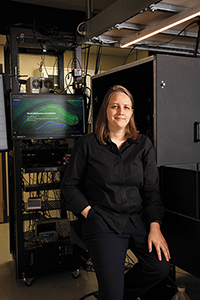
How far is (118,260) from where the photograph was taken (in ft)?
5.54

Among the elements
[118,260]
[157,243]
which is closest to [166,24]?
[157,243]

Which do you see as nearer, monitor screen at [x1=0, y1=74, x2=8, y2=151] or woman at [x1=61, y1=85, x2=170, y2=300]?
woman at [x1=61, y1=85, x2=170, y2=300]

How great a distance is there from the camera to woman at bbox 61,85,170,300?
171 cm

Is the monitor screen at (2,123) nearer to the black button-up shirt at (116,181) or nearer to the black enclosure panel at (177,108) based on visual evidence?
the black button-up shirt at (116,181)

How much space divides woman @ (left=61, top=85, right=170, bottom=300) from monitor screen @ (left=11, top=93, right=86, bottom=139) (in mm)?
775

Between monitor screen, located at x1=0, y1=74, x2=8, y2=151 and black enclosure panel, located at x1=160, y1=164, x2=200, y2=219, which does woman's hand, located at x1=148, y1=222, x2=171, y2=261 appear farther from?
monitor screen, located at x1=0, y1=74, x2=8, y2=151

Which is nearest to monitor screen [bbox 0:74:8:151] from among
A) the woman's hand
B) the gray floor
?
the gray floor

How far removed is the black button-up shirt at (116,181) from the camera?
1.80 m

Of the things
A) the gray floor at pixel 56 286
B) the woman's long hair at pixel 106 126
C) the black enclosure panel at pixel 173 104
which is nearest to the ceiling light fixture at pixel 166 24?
the black enclosure panel at pixel 173 104

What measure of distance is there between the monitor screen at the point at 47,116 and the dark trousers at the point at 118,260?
1.07 m

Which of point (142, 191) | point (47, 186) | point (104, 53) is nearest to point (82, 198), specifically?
point (142, 191)

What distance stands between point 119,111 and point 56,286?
1562mm

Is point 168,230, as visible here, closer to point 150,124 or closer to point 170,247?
point 170,247

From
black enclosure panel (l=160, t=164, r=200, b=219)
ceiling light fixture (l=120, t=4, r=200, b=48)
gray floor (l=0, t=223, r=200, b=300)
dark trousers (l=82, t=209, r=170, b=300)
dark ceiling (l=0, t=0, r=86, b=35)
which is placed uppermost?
dark ceiling (l=0, t=0, r=86, b=35)
